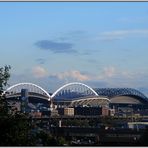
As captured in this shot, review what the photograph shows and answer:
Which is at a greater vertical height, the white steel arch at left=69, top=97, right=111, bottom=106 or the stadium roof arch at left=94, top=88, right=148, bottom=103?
the stadium roof arch at left=94, top=88, right=148, bottom=103

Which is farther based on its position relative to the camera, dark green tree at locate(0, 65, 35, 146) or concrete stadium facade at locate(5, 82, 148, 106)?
concrete stadium facade at locate(5, 82, 148, 106)

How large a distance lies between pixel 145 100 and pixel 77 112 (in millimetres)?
32318

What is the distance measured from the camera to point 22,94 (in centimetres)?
9500

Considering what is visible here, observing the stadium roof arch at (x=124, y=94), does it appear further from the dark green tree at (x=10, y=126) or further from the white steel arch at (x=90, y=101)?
the dark green tree at (x=10, y=126)

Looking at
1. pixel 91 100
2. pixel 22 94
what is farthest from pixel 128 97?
pixel 22 94

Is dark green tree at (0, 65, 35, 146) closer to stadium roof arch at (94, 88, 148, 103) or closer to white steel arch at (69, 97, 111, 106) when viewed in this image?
white steel arch at (69, 97, 111, 106)

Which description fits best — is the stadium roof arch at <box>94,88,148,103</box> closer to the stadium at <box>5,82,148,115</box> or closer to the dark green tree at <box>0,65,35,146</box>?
the stadium at <box>5,82,148,115</box>

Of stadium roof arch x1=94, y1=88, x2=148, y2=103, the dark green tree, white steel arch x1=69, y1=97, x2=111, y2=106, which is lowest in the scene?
the dark green tree

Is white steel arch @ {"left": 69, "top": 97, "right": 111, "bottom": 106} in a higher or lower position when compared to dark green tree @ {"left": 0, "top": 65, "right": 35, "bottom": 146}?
higher

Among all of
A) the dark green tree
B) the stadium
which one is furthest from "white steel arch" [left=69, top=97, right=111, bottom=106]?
the dark green tree

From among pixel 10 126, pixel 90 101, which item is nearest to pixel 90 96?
pixel 90 101

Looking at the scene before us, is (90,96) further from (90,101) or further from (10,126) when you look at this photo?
(10,126)

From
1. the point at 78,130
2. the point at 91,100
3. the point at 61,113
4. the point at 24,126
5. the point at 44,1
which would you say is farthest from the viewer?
the point at 91,100

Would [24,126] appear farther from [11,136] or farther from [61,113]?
[61,113]
